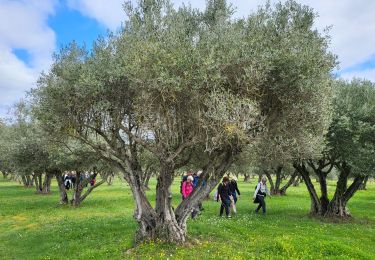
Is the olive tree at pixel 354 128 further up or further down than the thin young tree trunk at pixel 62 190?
further up

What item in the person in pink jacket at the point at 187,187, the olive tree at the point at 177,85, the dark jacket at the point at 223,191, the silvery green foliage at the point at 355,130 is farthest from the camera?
the dark jacket at the point at 223,191

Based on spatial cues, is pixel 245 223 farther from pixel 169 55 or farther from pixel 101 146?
pixel 169 55

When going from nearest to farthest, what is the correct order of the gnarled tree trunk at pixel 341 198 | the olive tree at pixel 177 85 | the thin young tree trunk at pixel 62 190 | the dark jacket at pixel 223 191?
1. the olive tree at pixel 177 85
2. the dark jacket at pixel 223 191
3. the gnarled tree trunk at pixel 341 198
4. the thin young tree trunk at pixel 62 190

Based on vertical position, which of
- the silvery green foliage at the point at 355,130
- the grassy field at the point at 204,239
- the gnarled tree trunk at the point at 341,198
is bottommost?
the grassy field at the point at 204,239

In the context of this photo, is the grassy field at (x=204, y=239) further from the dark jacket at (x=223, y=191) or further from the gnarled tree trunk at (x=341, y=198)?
the dark jacket at (x=223, y=191)

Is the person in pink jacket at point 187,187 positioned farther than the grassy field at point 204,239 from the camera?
Yes

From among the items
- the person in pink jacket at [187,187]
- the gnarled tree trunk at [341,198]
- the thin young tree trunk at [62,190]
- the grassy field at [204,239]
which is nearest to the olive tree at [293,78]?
the grassy field at [204,239]

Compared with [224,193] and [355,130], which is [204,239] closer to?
[224,193]

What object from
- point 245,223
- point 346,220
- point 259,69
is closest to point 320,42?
point 259,69

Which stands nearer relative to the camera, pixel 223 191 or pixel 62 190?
pixel 223 191

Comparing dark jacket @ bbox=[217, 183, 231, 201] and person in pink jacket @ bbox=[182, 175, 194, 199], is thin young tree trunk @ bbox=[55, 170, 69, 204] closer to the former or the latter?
person in pink jacket @ bbox=[182, 175, 194, 199]

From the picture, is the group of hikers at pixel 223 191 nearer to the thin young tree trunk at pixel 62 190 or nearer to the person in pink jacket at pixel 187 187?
the person in pink jacket at pixel 187 187

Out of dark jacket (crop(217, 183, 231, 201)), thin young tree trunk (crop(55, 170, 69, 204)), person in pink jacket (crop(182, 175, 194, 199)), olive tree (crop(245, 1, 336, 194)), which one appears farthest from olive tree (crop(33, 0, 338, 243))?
thin young tree trunk (crop(55, 170, 69, 204))

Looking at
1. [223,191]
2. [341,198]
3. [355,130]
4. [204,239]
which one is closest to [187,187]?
[223,191]
